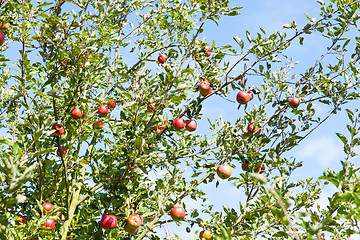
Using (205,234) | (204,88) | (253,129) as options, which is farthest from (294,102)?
(205,234)

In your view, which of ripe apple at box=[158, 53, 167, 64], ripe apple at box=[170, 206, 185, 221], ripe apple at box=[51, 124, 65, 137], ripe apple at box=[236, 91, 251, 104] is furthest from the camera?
ripe apple at box=[158, 53, 167, 64]

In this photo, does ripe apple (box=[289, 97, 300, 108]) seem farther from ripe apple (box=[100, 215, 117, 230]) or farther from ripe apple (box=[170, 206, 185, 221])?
ripe apple (box=[100, 215, 117, 230])

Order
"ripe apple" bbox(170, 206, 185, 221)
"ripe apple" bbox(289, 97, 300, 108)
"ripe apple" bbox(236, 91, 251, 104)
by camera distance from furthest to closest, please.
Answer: "ripe apple" bbox(236, 91, 251, 104) < "ripe apple" bbox(289, 97, 300, 108) < "ripe apple" bbox(170, 206, 185, 221)

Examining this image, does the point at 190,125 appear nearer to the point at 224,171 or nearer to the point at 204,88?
the point at 204,88

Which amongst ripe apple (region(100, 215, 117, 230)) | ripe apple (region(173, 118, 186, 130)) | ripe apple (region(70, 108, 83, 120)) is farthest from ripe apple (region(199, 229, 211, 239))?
ripe apple (region(70, 108, 83, 120))

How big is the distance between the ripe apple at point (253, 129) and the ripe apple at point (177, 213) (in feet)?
4.41

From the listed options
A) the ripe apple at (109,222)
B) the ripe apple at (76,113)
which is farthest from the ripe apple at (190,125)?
the ripe apple at (109,222)

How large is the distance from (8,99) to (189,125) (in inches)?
113

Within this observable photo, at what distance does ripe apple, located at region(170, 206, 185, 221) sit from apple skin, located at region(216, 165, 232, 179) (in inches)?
26.3

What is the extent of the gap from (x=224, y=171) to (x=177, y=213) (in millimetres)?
803

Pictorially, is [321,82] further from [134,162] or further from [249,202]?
[134,162]

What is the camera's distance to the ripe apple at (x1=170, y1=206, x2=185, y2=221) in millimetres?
4402

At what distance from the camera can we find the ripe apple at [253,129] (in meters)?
4.42

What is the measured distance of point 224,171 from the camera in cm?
441
